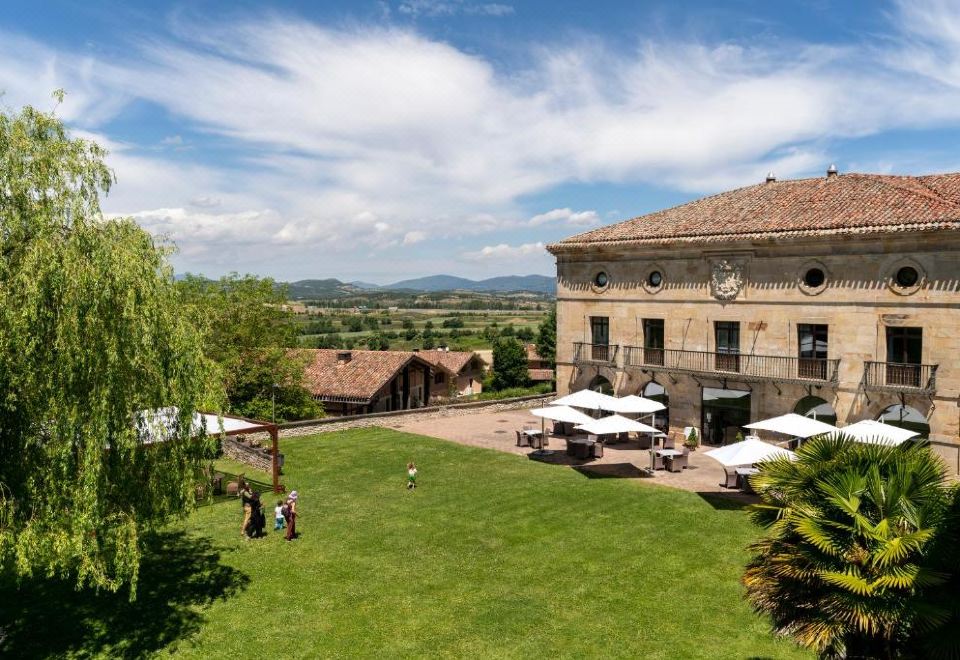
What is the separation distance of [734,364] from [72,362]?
973 inches

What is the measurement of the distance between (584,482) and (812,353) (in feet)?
36.5

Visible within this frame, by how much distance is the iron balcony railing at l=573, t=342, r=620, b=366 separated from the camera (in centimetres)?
3158

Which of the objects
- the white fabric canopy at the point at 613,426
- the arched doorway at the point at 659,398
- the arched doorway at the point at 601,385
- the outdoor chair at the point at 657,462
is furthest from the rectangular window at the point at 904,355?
the arched doorway at the point at 601,385

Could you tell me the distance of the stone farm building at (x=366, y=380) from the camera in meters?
41.2

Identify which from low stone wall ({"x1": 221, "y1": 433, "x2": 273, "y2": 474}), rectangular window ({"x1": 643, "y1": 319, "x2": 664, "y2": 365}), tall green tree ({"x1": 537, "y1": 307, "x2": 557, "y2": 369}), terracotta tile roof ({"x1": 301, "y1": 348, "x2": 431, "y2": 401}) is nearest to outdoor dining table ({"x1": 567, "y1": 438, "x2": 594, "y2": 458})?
rectangular window ({"x1": 643, "y1": 319, "x2": 664, "y2": 365})

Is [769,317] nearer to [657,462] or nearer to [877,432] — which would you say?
[877,432]

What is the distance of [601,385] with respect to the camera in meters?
32.7

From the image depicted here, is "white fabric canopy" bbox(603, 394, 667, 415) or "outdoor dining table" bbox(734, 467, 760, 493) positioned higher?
"white fabric canopy" bbox(603, 394, 667, 415)

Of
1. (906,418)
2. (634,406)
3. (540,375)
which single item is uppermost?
(906,418)

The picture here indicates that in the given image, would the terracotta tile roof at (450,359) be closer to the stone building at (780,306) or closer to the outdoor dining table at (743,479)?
the stone building at (780,306)

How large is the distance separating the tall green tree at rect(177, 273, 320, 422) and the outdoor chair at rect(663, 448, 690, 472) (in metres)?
18.8

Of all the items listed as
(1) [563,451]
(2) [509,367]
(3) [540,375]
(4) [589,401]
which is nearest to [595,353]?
(4) [589,401]

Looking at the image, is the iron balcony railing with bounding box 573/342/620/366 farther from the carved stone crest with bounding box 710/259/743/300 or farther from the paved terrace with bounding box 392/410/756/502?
the carved stone crest with bounding box 710/259/743/300

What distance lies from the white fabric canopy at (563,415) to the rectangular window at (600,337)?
21.3ft
